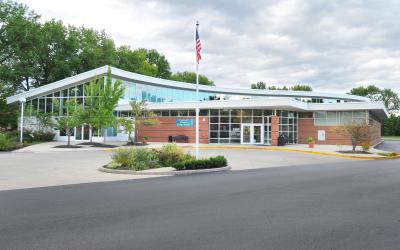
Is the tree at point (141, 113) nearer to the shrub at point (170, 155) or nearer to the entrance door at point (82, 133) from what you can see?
the entrance door at point (82, 133)

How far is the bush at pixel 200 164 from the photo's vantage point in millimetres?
15492

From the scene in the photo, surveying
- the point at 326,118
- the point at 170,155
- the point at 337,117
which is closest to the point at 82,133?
the point at 170,155

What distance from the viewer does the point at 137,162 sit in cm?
1593

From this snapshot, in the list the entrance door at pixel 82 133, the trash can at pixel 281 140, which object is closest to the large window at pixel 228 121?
the trash can at pixel 281 140

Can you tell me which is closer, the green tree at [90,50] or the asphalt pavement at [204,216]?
the asphalt pavement at [204,216]

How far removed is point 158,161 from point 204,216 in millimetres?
9822

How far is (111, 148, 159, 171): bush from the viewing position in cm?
1596

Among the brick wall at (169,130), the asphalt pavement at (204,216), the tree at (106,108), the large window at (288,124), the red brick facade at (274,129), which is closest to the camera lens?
the asphalt pavement at (204,216)

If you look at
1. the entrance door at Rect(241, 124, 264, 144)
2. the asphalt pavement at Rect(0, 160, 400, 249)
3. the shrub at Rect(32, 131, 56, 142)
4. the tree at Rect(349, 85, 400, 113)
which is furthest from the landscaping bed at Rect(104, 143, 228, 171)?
the tree at Rect(349, 85, 400, 113)

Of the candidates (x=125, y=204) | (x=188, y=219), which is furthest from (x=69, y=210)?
(x=188, y=219)

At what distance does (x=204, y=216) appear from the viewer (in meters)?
7.30

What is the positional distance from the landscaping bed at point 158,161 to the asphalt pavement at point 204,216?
366 cm

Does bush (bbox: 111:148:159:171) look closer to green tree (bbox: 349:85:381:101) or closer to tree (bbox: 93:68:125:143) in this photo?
tree (bbox: 93:68:125:143)

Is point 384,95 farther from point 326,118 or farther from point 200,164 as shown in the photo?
point 200,164
